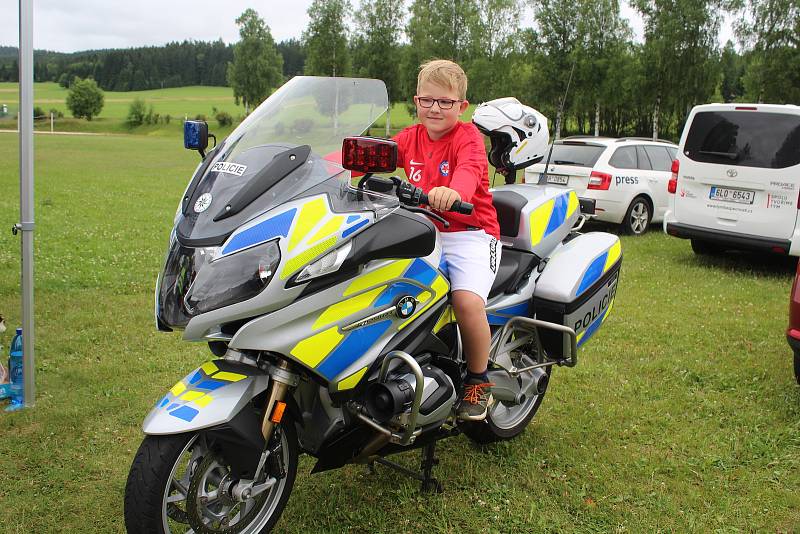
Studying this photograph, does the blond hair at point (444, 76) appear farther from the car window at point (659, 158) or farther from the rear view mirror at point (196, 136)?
the car window at point (659, 158)

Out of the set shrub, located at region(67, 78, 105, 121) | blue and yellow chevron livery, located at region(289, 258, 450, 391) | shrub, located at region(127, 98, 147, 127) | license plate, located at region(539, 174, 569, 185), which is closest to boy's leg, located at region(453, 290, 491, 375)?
blue and yellow chevron livery, located at region(289, 258, 450, 391)

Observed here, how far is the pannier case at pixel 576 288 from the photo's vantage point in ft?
13.0

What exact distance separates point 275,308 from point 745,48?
4104 cm

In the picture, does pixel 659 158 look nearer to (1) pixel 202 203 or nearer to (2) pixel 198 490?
(1) pixel 202 203

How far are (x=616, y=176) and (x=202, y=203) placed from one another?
413 inches

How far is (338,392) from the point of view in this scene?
2986 millimetres

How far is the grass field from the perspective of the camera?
3.66 meters

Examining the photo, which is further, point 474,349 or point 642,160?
point 642,160

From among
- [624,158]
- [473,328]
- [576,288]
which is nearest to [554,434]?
[576,288]

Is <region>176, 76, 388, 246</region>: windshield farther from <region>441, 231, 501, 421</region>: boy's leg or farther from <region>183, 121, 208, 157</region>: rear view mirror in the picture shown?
<region>441, 231, 501, 421</region>: boy's leg

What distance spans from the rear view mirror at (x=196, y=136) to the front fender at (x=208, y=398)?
93cm

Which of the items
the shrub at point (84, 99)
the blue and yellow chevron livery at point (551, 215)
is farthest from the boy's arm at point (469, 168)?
the shrub at point (84, 99)

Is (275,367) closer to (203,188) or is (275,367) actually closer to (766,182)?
(203,188)

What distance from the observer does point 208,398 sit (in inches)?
110
